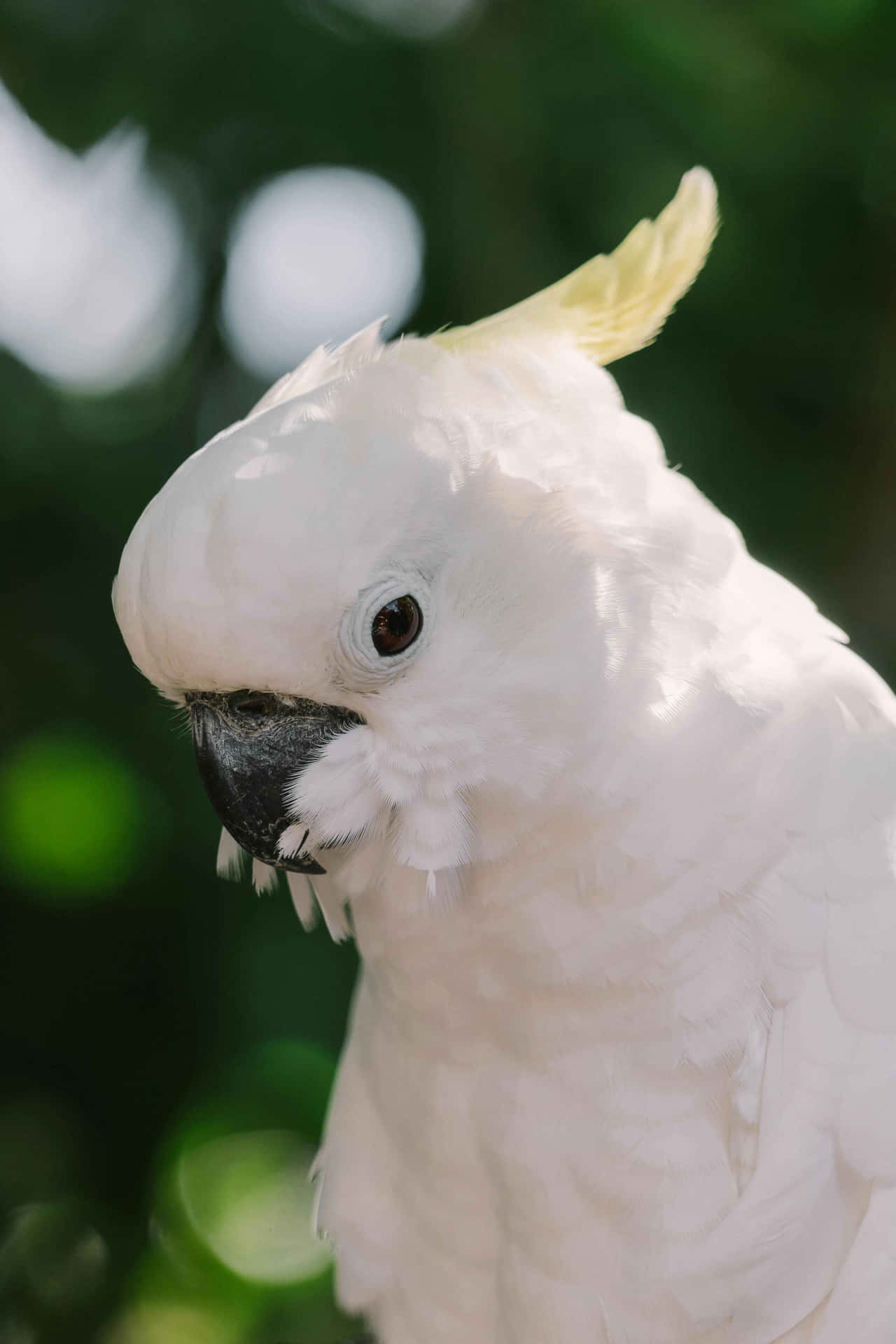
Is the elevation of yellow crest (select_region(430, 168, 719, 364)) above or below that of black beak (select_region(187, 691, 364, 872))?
above

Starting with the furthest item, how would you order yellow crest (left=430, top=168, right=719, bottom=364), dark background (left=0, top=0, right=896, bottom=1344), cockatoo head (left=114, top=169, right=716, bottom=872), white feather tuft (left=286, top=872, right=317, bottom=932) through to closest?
1. dark background (left=0, top=0, right=896, bottom=1344)
2. white feather tuft (left=286, top=872, right=317, bottom=932)
3. yellow crest (left=430, top=168, right=719, bottom=364)
4. cockatoo head (left=114, top=169, right=716, bottom=872)

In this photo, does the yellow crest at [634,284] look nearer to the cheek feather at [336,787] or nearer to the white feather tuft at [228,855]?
the cheek feather at [336,787]

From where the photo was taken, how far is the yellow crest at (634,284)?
961mm

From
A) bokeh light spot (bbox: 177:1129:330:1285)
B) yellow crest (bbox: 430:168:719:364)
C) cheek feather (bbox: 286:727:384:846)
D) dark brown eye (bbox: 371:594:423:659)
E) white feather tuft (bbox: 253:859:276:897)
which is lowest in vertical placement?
bokeh light spot (bbox: 177:1129:330:1285)

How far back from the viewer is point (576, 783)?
0.84 meters

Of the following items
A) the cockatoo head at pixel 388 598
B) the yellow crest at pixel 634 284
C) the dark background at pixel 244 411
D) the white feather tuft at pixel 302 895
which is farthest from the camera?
the dark background at pixel 244 411

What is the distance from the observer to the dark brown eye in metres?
0.78

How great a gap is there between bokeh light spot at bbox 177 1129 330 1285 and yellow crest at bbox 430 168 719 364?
3.47ft

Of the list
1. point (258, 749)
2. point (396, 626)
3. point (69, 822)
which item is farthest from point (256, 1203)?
point (396, 626)

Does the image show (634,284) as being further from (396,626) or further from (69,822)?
(69,822)

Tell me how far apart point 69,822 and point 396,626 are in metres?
0.72

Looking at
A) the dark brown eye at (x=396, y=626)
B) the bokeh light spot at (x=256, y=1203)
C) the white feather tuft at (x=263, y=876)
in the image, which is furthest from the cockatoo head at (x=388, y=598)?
the bokeh light spot at (x=256, y=1203)

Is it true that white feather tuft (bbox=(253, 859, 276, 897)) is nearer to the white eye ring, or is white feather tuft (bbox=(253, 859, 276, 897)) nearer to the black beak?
the black beak

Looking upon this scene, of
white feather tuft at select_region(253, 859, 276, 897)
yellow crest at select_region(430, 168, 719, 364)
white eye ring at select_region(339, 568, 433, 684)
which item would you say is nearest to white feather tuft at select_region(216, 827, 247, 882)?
white feather tuft at select_region(253, 859, 276, 897)
